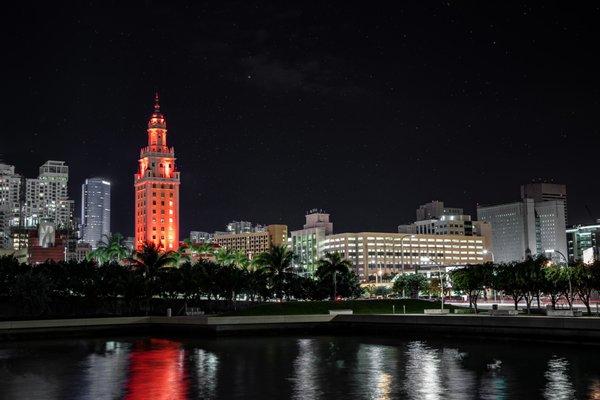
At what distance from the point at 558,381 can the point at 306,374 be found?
62.5ft

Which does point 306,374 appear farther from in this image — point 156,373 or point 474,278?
point 474,278

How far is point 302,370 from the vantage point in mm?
61812

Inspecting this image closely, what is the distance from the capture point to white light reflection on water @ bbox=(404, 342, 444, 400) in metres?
49.1

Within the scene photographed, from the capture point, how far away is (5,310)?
114375 millimetres

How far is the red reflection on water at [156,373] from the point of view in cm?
5025

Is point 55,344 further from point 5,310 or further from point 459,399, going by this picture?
point 459,399

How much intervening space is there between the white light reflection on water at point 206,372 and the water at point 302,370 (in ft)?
0.27

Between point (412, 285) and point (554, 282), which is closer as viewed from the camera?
point (554, 282)

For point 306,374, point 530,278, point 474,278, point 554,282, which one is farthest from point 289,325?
point 306,374

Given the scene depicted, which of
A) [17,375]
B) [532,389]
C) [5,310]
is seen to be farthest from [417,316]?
[5,310]

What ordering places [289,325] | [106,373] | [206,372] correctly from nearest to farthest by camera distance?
[206,372] < [106,373] < [289,325]

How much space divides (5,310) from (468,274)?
72092 mm

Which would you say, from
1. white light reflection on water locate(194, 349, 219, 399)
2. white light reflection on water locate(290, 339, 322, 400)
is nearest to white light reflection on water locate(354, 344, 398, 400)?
white light reflection on water locate(290, 339, 322, 400)

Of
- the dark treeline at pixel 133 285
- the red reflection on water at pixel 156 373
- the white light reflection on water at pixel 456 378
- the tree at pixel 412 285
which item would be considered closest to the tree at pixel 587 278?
the white light reflection on water at pixel 456 378
